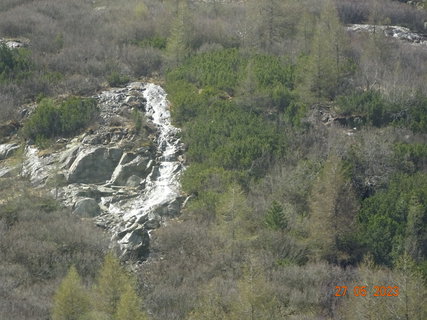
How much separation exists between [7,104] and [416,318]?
28030 mm

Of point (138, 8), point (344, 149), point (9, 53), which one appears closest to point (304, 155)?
point (344, 149)

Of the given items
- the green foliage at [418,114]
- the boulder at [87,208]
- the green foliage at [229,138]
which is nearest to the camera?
the boulder at [87,208]

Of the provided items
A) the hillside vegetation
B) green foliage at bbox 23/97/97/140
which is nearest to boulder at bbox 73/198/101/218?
the hillside vegetation

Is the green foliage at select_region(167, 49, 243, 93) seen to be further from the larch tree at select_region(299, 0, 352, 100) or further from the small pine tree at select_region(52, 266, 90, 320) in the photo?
the small pine tree at select_region(52, 266, 90, 320)

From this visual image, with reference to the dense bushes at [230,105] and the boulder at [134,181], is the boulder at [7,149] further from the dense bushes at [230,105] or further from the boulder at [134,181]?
the dense bushes at [230,105]

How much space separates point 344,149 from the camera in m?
40.1

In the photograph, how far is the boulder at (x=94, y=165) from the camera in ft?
130

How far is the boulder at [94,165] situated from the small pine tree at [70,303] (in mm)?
13080

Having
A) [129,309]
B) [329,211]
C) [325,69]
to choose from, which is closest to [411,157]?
[329,211]

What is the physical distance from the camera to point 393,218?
35875 millimetres

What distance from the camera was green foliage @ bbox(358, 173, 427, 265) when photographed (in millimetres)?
34438

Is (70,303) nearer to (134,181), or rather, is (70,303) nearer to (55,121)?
(134,181)

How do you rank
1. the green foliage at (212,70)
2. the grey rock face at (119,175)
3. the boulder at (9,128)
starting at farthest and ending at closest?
the green foliage at (212,70) → the boulder at (9,128) → the grey rock face at (119,175)
